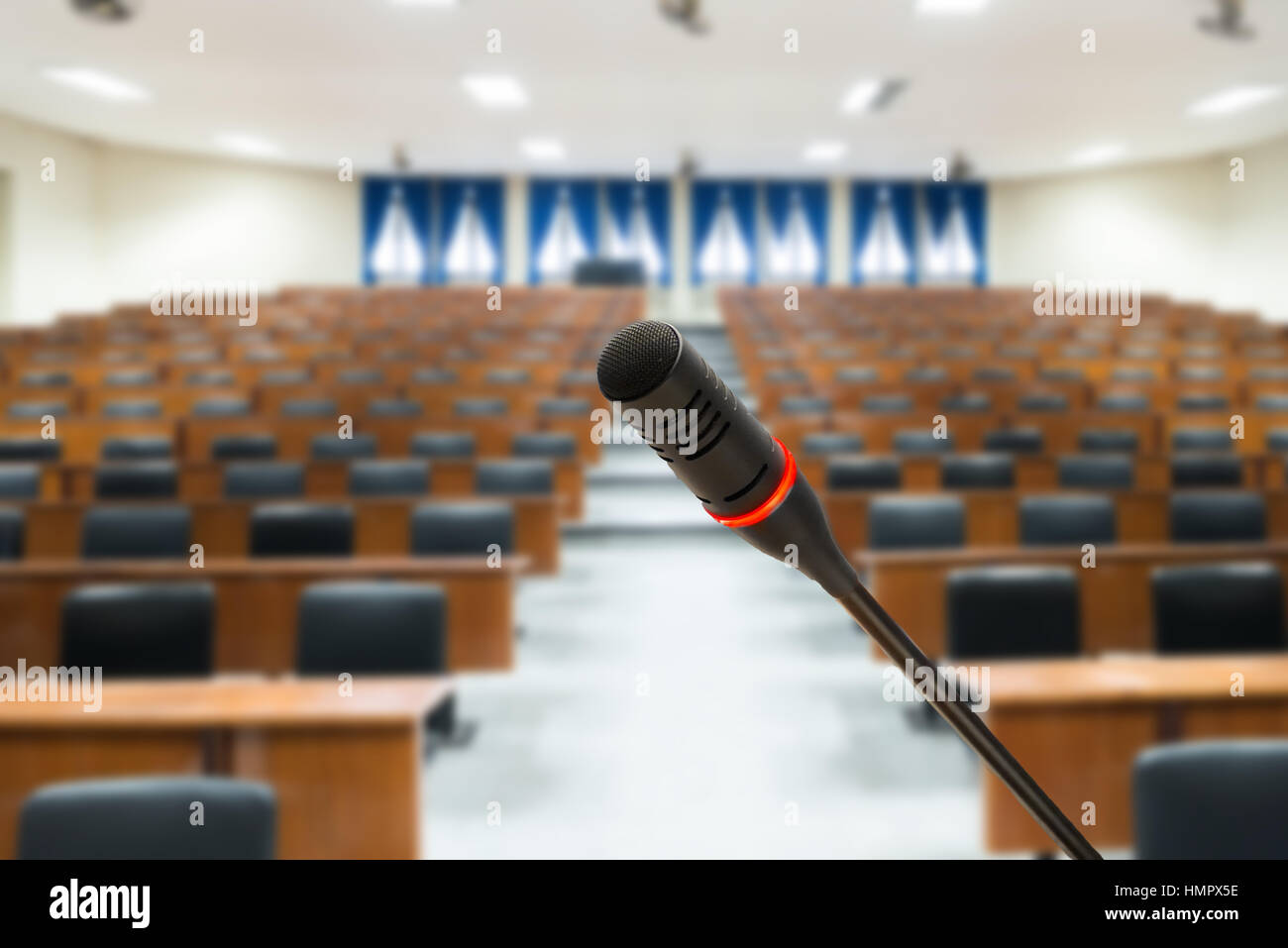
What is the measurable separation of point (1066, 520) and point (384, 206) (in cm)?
1086

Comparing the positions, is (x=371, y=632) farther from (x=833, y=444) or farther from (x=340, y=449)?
(x=833, y=444)

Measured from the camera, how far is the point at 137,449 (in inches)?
169

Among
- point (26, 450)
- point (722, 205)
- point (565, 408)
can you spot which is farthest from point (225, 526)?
point (722, 205)

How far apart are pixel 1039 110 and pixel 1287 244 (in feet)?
11.0

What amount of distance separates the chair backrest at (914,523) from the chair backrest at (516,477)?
136 cm

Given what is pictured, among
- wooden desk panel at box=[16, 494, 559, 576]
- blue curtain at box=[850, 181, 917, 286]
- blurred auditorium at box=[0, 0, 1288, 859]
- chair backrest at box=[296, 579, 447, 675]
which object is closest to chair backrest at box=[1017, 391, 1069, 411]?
blurred auditorium at box=[0, 0, 1288, 859]

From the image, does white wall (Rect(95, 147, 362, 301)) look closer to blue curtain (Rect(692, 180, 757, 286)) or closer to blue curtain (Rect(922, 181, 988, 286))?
blue curtain (Rect(692, 180, 757, 286))

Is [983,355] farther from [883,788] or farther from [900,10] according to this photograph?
[883,788]

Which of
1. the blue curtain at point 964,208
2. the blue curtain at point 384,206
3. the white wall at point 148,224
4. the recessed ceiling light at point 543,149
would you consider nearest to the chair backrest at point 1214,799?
the recessed ceiling light at point 543,149

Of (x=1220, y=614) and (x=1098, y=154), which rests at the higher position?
(x=1098, y=154)

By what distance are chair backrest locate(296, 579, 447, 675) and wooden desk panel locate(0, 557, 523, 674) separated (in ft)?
1.15

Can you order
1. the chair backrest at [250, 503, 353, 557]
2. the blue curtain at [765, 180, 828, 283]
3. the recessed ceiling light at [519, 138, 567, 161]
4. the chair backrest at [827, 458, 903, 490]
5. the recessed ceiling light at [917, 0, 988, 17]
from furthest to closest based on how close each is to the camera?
the blue curtain at [765, 180, 828, 283] → the recessed ceiling light at [519, 138, 567, 161] → the recessed ceiling light at [917, 0, 988, 17] → the chair backrest at [827, 458, 903, 490] → the chair backrest at [250, 503, 353, 557]

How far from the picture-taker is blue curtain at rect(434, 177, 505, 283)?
1216 centimetres

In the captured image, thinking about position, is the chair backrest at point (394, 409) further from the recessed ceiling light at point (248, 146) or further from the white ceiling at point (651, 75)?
the recessed ceiling light at point (248, 146)
